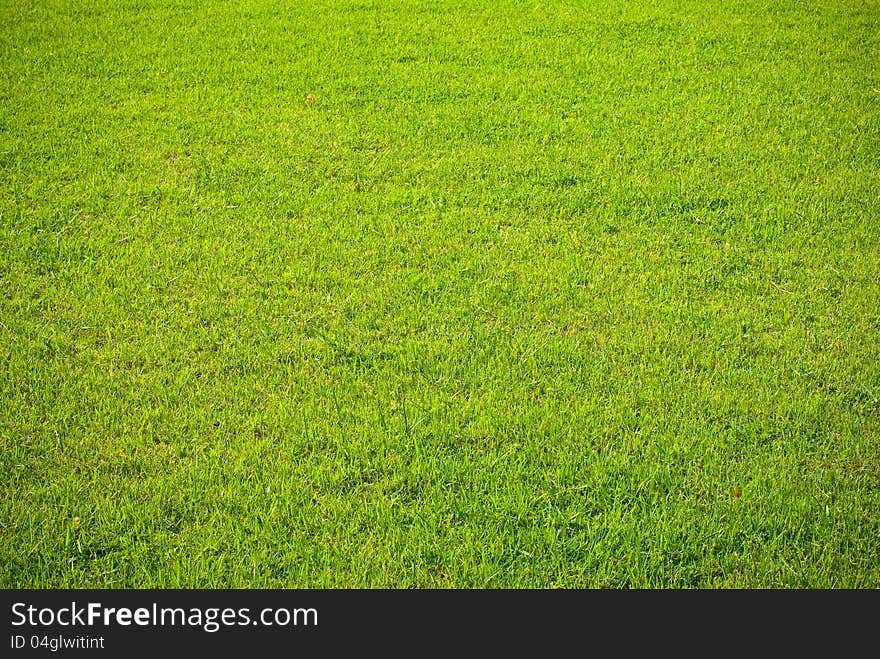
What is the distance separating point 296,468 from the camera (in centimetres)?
338

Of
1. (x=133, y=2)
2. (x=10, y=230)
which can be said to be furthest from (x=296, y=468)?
(x=133, y=2)

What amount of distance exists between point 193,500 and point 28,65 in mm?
6162

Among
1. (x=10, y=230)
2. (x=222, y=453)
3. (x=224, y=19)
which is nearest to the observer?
(x=222, y=453)

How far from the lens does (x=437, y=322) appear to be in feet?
14.2

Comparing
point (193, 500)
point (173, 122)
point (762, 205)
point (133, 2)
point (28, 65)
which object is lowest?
point (193, 500)

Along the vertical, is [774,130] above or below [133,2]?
below

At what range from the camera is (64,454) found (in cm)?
343

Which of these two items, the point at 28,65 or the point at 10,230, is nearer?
the point at 10,230

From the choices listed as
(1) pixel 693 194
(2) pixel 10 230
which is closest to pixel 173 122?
(2) pixel 10 230

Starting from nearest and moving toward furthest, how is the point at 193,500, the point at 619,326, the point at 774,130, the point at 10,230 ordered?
1. the point at 193,500
2. the point at 619,326
3. the point at 10,230
4. the point at 774,130

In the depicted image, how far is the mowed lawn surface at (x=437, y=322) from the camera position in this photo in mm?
3109

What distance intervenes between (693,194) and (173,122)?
4165mm

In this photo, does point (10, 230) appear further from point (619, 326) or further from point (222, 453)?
point (619, 326)

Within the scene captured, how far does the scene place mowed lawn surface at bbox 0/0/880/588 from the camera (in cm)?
311
